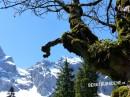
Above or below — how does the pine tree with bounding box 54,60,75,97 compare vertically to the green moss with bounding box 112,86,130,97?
above

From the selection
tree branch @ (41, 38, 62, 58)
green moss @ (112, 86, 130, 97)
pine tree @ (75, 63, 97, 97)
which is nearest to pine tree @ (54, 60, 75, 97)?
pine tree @ (75, 63, 97, 97)

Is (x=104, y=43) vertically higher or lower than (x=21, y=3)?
lower

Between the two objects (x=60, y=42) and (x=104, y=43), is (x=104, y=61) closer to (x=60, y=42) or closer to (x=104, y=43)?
(x=104, y=43)

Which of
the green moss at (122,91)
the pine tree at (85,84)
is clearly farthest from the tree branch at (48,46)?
the pine tree at (85,84)

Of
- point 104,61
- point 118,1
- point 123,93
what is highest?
point 118,1

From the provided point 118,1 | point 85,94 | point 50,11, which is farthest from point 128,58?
point 85,94

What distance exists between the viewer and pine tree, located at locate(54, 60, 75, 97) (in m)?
65.4

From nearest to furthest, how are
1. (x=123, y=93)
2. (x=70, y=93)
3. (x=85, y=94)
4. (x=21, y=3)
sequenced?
(x=123, y=93)
(x=21, y=3)
(x=85, y=94)
(x=70, y=93)

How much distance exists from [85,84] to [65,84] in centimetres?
747

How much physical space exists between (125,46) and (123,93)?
107 cm

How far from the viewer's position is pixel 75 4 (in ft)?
33.8

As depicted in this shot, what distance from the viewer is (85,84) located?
60.8 meters

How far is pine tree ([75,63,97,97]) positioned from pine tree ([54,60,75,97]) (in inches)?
147

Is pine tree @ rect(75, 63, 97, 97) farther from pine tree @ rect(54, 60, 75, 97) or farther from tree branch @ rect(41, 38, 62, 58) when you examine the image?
tree branch @ rect(41, 38, 62, 58)
